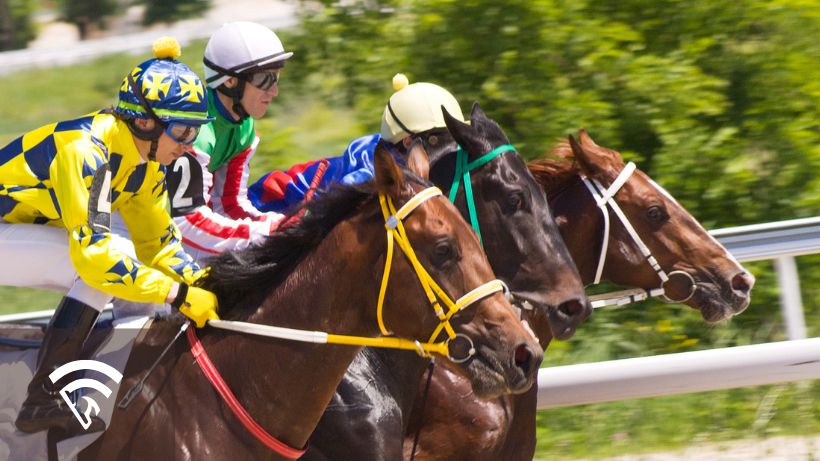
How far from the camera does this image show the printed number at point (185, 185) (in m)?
4.62

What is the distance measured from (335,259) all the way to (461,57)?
13.1 feet

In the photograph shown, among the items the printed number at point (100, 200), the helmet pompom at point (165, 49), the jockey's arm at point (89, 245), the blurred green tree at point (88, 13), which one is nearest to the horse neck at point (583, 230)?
the helmet pompom at point (165, 49)

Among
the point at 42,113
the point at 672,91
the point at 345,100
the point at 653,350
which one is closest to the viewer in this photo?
the point at 653,350

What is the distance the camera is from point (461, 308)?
350 centimetres

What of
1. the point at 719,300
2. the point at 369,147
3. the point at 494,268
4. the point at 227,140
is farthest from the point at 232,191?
the point at 719,300

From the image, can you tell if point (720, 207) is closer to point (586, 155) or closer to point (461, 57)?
point (461, 57)

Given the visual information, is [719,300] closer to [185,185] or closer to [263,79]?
[263,79]

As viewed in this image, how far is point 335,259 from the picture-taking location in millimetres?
3688

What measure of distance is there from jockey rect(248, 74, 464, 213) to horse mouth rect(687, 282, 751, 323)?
1231mm

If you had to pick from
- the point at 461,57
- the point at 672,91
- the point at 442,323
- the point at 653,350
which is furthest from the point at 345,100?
the point at 442,323

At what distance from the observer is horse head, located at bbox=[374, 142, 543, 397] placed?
3488 mm

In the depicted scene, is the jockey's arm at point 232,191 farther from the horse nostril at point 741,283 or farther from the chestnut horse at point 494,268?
the horse nostril at point 741,283

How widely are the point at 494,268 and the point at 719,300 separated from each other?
112 cm

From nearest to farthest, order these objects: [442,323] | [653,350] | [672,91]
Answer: [442,323] < [653,350] < [672,91]
